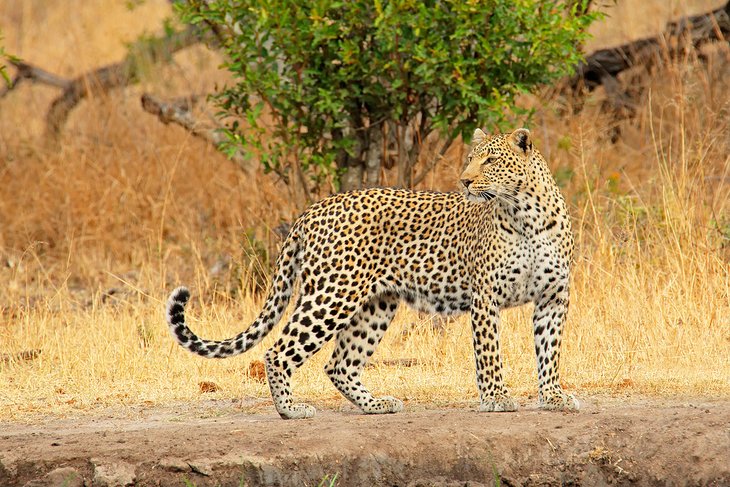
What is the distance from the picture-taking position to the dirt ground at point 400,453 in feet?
17.0

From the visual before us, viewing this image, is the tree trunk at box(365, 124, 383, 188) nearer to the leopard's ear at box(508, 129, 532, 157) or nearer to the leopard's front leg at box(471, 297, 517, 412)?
the leopard's ear at box(508, 129, 532, 157)

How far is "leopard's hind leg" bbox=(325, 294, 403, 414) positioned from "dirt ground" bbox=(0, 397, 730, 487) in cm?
→ 84

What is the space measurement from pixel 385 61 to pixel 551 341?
3.19 m

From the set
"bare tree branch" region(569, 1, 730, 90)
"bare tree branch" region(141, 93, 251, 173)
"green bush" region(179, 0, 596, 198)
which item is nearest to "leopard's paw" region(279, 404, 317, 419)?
"green bush" region(179, 0, 596, 198)

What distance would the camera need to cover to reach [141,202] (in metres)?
11.9

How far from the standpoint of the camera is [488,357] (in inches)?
245

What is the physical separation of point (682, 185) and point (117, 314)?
4391mm

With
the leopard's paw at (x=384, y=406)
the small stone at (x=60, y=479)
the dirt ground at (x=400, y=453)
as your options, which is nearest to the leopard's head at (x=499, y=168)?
the dirt ground at (x=400, y=453)

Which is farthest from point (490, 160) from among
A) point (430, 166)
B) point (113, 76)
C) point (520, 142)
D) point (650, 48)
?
point (113, 76)

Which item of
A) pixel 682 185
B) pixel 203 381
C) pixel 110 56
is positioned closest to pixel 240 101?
pixel 203 381

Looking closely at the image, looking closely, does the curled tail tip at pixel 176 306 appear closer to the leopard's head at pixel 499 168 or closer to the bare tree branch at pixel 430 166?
the leopard's head at pixel 499 168

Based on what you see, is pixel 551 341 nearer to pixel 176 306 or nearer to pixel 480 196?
pixel 480 196

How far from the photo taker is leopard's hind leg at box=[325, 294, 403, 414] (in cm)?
671

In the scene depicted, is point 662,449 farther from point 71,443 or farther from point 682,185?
point 682,185
